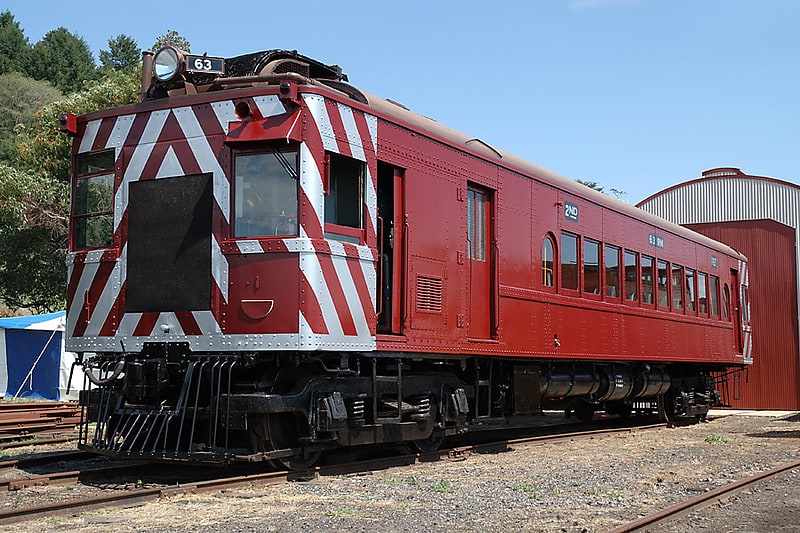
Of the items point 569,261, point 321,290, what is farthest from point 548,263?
point 321,290

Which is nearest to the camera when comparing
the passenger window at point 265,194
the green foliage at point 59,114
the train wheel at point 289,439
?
the passenger window at point 265,194

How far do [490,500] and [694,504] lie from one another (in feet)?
5.64

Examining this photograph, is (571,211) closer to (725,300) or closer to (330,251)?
(330,251)

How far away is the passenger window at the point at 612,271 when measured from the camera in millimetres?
14344

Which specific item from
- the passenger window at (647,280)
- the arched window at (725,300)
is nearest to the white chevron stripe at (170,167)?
the passenger window at (647,280)

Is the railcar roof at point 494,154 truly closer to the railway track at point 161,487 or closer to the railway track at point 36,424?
the railway track at point 161,487

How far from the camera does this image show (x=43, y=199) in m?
27.7

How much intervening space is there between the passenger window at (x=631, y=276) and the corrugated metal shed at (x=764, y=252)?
11.6m

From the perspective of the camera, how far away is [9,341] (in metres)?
22.7

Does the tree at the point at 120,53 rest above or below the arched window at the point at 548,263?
above

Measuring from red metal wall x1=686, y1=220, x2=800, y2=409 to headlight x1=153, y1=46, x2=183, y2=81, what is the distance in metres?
20.4

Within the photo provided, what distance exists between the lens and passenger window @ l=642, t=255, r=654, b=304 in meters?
15.7

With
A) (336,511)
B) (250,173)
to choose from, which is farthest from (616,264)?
(336,511)

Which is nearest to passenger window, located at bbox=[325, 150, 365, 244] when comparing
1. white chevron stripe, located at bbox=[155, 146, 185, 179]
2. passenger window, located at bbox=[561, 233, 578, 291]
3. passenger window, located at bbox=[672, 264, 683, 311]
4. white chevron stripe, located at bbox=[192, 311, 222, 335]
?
white chevron stripe, located at bbox=[192, 311, 222, 335]
